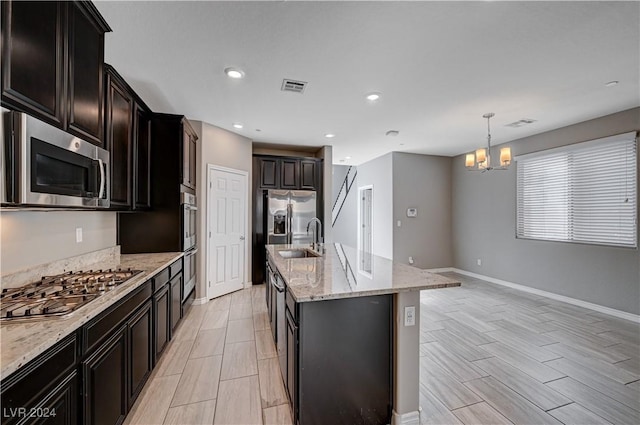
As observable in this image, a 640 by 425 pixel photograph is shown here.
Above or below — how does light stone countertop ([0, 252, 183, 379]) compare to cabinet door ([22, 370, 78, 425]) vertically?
above

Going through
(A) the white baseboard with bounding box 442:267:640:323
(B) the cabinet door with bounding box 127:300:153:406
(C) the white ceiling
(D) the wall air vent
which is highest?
(C) the white ceiling

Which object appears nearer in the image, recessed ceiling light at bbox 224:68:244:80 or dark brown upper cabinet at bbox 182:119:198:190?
recessed ceiling light at bbox 224:68:244:80

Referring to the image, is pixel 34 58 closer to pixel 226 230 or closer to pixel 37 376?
pixel 37 376

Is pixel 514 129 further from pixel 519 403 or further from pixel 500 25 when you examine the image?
pixel 519 403

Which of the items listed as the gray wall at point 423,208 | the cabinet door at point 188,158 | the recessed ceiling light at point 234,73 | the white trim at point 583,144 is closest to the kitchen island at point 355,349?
the recessed ceiling light at point 234,73

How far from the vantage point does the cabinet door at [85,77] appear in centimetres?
154

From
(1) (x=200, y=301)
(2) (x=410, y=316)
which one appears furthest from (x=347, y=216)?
(2) (x=410, y=316)

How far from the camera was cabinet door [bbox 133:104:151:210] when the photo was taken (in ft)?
9.16

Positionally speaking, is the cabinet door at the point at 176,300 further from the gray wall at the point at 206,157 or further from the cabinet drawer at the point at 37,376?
the cabinet drawer at the point at 37,376

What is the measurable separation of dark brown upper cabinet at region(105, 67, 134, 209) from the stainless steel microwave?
571 mm

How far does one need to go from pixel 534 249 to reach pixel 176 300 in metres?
5.56

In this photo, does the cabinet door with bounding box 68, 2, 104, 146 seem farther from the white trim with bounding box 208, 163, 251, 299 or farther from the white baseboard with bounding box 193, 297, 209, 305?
the white baseboard with bounding box 193, 297, 209, 305

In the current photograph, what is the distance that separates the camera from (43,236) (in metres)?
1.87

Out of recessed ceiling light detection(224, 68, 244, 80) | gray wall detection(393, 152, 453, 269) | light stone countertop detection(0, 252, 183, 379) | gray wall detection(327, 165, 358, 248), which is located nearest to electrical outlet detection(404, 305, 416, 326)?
light stone countertop detection(0, 252, 183, 379)
